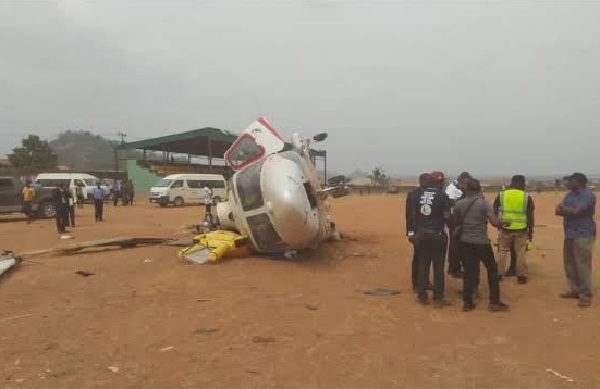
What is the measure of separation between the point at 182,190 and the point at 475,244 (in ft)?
98.8

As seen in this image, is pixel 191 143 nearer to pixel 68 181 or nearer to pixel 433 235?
pixel 68 181

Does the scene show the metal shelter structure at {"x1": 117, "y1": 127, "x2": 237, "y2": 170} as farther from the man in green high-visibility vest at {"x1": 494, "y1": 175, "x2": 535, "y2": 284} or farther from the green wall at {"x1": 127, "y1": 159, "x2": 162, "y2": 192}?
the man in green high-visibility vest at {"x1": 494, "y1": 175, "x2": 535, "y2": 284}

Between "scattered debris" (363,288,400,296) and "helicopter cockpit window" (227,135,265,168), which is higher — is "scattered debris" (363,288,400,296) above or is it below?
below

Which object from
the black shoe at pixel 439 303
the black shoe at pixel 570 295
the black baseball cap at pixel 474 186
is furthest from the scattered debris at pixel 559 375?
the black shoe at pixel 570 295

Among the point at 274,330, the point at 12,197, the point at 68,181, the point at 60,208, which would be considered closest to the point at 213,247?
the point at 274,330

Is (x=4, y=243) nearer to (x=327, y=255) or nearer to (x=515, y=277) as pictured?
(x=327, y=255)

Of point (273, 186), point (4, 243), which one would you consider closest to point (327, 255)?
point (273, 186)

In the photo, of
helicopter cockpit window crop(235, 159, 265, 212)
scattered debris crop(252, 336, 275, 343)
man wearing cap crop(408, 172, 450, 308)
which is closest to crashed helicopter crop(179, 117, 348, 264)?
helicopter cockpit window crop(235, 159, 265, 212)

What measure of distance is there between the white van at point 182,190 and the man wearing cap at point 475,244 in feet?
91.2

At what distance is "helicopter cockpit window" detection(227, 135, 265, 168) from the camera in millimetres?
11672

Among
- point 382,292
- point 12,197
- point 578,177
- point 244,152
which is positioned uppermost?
point 244,152

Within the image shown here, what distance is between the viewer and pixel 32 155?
186 feet

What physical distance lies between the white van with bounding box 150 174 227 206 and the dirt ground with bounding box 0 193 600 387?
24.5 m

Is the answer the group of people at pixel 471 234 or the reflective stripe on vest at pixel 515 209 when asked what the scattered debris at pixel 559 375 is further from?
the reflective stripe on vest at pixel 515 209
